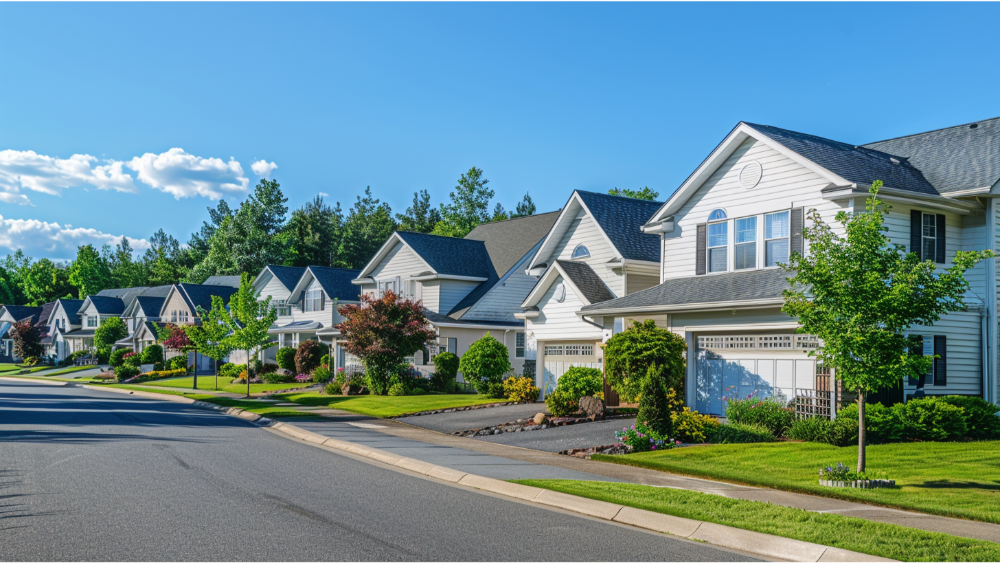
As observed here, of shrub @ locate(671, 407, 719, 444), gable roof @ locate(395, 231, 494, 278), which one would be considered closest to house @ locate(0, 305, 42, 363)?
gable roof @ locate(395, 231, 494, 278)

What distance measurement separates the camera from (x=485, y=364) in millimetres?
33406

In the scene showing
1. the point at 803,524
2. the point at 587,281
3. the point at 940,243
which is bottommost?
the point at 803,524

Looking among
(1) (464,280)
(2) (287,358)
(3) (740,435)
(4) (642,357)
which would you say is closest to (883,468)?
(3) (740,435)

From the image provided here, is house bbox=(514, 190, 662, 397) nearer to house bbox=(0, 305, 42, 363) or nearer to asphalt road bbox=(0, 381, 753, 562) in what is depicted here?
asphalt road bbox=(0, 381, 753, 562)

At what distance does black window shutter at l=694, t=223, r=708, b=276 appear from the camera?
2467 cm

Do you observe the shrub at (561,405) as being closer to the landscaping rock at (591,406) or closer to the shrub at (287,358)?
the landscaping rock at (591,406)

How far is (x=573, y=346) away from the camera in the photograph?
2961cm

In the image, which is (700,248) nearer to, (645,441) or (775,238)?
(775,238)

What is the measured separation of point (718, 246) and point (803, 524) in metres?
15.5

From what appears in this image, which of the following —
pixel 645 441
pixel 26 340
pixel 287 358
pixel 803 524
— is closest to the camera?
pixel 803 524

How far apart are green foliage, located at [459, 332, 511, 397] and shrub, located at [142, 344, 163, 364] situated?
3869 cm

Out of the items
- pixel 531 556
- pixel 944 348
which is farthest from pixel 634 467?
pixel 944 348

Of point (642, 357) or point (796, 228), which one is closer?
point (796, 228)

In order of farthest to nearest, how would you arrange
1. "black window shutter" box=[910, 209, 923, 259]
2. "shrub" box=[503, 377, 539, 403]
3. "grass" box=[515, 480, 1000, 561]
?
"shrub" box=[503, 377, 539, 403], "black window shutter" box=[910, 209, 923, 259], "grass" box=[515, 480, 1000, 561]
